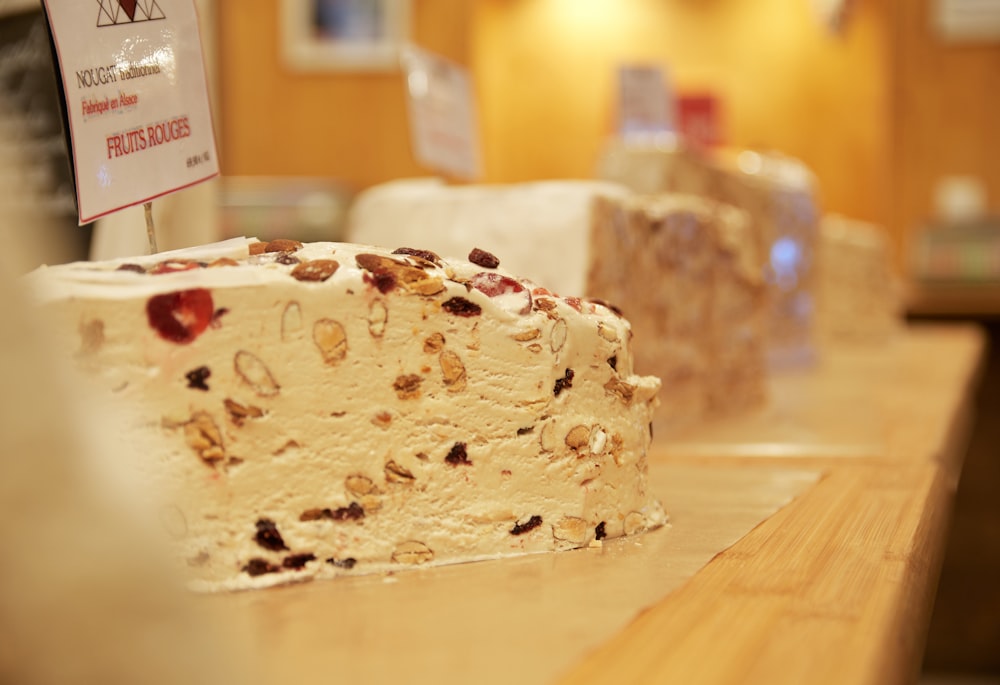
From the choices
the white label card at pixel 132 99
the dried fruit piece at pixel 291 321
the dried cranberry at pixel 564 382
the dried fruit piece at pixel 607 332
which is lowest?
the dried cranberry at pixel 564 382

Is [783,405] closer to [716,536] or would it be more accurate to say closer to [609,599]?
[716,536]

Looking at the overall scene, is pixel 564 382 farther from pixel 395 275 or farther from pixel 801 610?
pixel 801 610

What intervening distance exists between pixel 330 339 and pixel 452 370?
0.11 m

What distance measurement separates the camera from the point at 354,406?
0.98 m

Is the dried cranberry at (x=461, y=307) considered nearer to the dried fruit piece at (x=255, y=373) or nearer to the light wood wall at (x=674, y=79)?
the dried fruit piece at (x=255, y=373)

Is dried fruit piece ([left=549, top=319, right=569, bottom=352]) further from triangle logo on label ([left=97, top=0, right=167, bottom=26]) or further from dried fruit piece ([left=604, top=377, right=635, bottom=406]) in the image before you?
triangle logo on label ([left=97, top=0, right=167, bottom=26])

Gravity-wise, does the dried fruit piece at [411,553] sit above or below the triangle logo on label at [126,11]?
below

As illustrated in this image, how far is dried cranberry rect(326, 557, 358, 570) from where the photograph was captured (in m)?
0.97

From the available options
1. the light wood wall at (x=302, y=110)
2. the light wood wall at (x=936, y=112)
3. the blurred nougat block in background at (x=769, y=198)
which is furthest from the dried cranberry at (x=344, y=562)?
the light wood wall at (x=936, y=112)

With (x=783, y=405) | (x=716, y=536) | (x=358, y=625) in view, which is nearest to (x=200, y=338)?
(x=358, y=625)

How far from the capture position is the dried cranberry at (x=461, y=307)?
1.00 m

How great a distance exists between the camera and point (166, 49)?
3.60 feet

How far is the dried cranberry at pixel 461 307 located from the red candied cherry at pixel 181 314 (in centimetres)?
20

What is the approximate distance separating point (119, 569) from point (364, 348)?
518 millimetres
